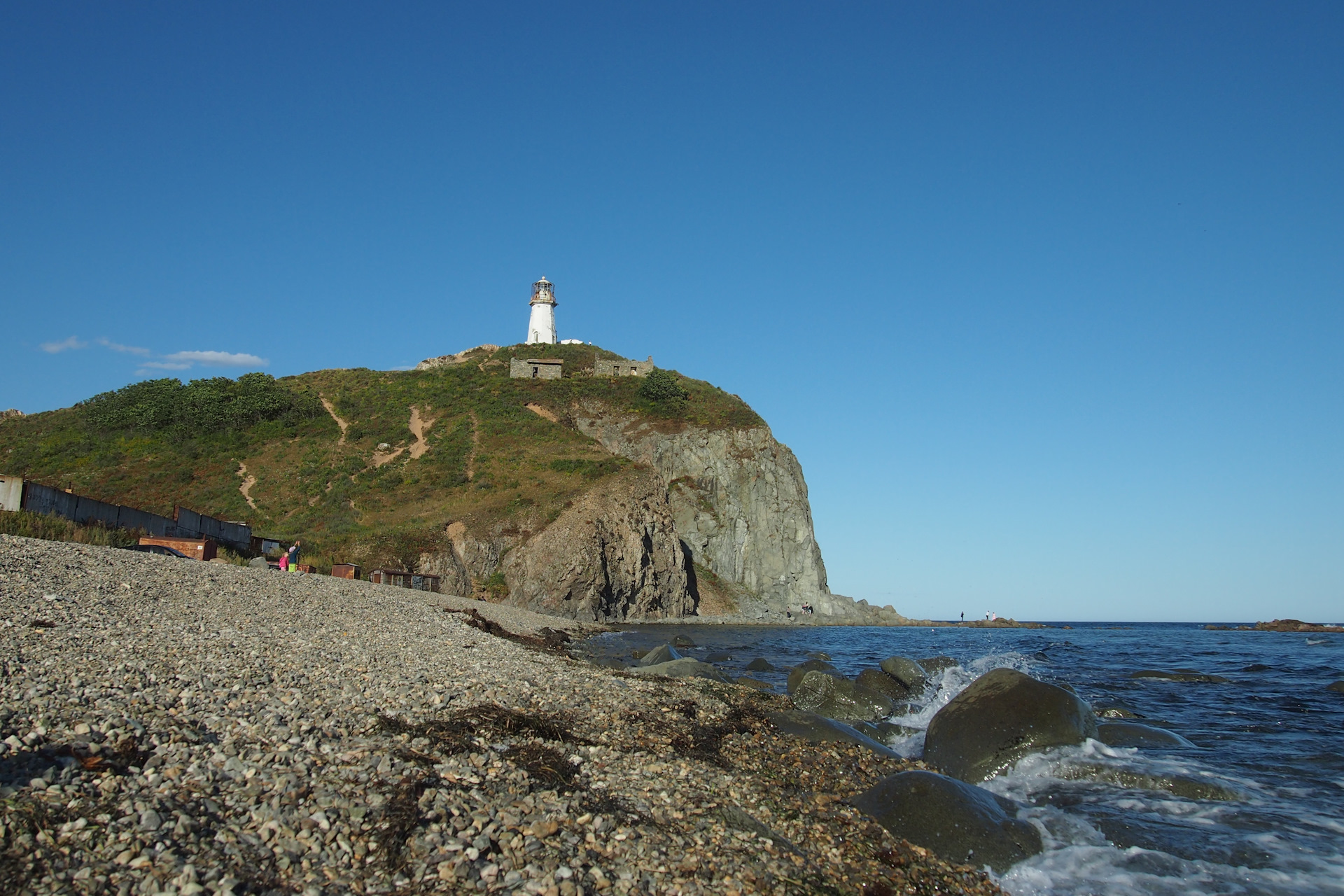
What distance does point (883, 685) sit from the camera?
21.8m

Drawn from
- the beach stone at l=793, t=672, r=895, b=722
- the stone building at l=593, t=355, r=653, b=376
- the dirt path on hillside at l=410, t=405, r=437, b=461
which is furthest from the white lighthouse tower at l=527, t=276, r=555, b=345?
the beach stone at l=793, t=672, r=895, b=722

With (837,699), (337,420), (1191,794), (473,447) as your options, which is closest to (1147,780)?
(1191,794)

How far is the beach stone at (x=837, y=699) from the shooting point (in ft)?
61.3

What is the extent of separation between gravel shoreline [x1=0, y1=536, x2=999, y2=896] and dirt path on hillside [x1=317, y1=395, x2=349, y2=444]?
6544cm

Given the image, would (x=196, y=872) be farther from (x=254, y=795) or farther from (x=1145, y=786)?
(x=1145, y=786)

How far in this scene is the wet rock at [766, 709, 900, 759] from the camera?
13711 mm

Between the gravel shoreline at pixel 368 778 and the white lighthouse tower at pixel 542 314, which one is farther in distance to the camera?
the white lighthouse tower at pixel 542 314

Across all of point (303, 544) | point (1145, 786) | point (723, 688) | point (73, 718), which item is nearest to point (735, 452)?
point (303, 544)

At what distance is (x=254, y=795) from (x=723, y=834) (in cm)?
467

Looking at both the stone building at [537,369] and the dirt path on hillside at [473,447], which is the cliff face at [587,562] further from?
the stone building at [537,369]

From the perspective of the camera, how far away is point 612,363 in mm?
104125

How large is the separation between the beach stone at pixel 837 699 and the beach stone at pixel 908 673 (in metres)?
2.24

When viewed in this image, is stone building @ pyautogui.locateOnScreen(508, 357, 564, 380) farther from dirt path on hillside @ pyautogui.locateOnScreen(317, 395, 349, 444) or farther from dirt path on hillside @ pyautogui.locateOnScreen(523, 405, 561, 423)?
dirt path on hillside @ pyautogui.locateOnScreen(317, 395, 349, 444)

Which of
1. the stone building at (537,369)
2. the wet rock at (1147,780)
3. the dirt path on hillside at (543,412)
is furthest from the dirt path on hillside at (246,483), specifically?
the wet rock at (1147,780)
